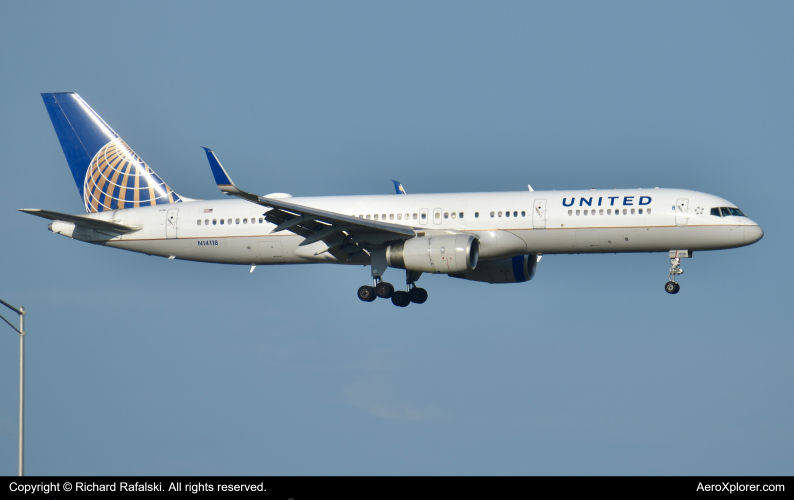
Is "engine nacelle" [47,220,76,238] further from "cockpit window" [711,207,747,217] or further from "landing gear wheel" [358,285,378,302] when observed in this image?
"cockpit window" [711,207,747,217]

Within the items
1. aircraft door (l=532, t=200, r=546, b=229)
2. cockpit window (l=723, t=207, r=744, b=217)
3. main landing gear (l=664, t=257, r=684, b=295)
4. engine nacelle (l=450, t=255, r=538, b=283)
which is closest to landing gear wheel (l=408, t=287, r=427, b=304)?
engine nacelle (l=450, t=255, r=538, b=283)

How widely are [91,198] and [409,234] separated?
18.2 metres

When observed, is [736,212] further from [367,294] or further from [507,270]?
[367,294]

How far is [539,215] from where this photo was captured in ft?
153

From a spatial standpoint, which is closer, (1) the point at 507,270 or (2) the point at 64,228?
(1) the point at 507,270

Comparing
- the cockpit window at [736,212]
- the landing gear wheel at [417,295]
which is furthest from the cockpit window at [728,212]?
the landing gear wheel at [417,295]

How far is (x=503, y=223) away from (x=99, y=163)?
866 inches

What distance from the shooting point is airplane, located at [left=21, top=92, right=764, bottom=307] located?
45938 mm

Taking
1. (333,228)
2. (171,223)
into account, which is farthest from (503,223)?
(171,223)

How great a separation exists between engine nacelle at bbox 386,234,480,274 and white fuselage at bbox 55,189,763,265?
126 cm

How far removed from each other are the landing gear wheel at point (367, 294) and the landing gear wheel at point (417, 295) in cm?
338

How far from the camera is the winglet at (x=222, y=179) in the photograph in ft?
133

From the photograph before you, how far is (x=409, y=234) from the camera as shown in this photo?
156 ft

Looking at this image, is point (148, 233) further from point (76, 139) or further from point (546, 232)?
point (546, 232)
